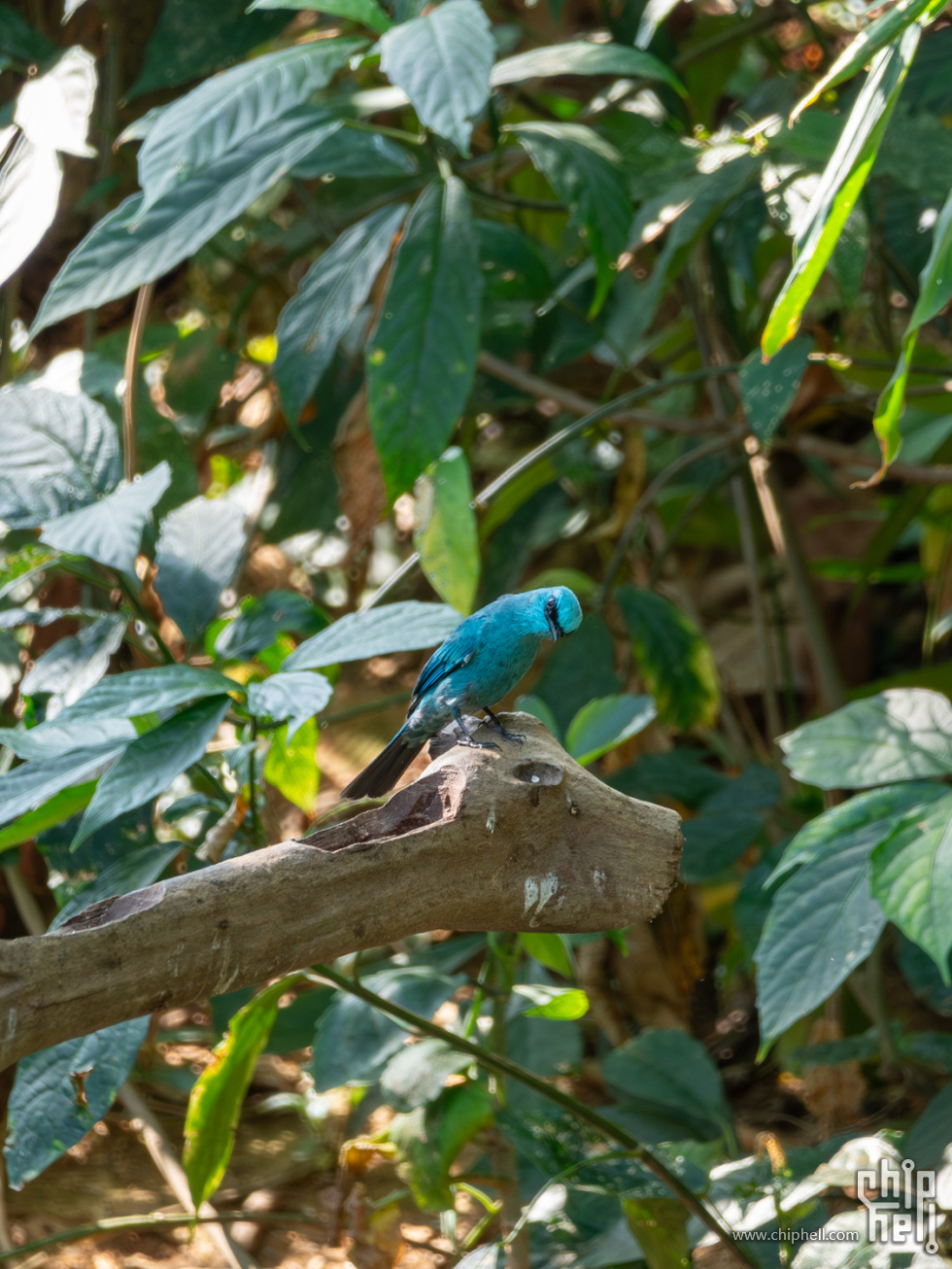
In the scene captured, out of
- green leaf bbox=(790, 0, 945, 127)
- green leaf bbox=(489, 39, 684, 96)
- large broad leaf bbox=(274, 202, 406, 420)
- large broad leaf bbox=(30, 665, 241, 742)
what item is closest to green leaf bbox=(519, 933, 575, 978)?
large broad leaf bbox=(30, 665, 241, 742)

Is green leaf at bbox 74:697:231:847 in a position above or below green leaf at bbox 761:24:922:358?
below

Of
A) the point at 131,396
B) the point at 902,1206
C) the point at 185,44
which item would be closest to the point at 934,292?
the point at 902,1206

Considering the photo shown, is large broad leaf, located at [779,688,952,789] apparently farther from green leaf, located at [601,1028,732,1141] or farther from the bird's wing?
green leaf, located at [601,1028,732,1141]

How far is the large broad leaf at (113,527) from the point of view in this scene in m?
1.49

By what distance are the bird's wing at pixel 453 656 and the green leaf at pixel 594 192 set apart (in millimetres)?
730

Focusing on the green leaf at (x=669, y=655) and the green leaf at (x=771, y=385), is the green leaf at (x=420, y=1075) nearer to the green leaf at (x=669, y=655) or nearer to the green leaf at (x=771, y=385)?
the green leaf at (x=669, y=655)

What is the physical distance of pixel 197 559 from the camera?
179cm

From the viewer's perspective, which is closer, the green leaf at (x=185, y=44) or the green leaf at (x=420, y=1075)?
the green leaf at (x=420, y=1075)

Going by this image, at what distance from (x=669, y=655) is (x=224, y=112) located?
161 cm

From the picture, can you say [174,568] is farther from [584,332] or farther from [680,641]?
[584,332]

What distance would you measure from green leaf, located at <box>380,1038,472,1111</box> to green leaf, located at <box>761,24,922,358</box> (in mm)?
1382

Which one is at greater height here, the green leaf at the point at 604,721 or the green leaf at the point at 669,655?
the green leaf at the point at 604,721

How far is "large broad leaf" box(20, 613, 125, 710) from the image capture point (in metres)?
1.75

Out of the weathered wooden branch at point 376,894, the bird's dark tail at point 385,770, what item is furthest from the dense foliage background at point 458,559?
the weathered wooden branch at point 376,894
